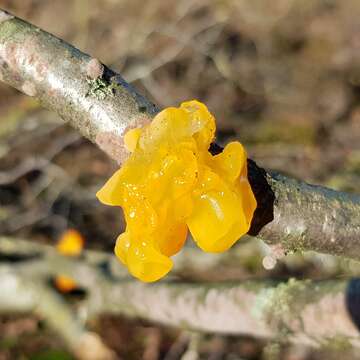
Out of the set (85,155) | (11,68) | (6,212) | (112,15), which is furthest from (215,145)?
(112,15)

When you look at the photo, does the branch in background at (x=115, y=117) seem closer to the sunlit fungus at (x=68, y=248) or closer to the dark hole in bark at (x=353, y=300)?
the dark hole in bark at (x=353, y=300)

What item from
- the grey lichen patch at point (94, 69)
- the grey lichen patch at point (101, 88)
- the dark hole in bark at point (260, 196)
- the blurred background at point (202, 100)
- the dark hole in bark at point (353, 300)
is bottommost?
the blurred background at point (202, 100)

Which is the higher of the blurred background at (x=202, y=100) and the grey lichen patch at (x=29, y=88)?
the grey lichen patch at (x=29, y=88)

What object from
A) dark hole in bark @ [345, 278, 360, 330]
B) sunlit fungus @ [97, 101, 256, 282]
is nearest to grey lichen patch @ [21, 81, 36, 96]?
sunlit fungus @ [97, 101, 256, 282]

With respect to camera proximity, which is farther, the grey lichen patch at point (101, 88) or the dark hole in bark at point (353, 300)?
the dark hole in bark at point (353, 300)

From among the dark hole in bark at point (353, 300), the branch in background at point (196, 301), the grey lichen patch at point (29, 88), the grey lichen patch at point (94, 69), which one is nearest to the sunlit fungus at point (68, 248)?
the branch in background at point (196, 301)

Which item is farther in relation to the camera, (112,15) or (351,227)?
(112,15)

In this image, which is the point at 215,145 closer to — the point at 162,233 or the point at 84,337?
the point at 162,233
